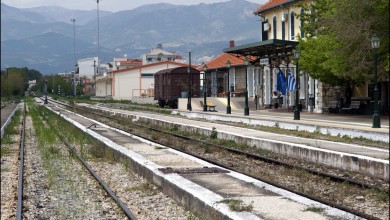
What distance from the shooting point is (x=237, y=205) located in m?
8.88

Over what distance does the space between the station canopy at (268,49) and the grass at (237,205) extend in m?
30.3

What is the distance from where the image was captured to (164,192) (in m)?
11.9

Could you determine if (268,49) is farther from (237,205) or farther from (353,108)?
(237,205)

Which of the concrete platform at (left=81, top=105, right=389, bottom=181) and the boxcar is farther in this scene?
the boxcar

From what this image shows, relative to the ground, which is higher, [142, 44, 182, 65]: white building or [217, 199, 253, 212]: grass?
[142, 44, 182, 65]: white building

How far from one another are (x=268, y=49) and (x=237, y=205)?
3418 cm

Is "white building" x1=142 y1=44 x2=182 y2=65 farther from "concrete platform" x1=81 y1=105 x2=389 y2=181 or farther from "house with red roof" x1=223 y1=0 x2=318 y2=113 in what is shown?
"concrete platform" x1=81 y1=105 x2=389 y2=181

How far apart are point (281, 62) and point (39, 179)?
32185 mm

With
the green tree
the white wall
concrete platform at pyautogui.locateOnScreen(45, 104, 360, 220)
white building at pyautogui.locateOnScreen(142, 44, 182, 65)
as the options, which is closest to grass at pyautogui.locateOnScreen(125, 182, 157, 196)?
concrete platform at pyautogui.locateOnScreen(45, 104, 360, 220)

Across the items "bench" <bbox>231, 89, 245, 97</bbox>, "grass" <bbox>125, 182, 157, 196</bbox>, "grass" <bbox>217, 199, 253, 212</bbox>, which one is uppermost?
"bench" <bbox>231, 89, 245, 97</bbox>

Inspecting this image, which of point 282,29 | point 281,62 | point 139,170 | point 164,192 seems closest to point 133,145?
point 139,170

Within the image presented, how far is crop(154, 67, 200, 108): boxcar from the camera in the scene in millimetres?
58938

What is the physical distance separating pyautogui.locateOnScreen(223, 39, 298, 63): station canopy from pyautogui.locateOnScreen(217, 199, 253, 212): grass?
30333 mm

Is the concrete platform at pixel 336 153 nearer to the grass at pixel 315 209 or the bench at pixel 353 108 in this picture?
the grass at pixel 315 209
